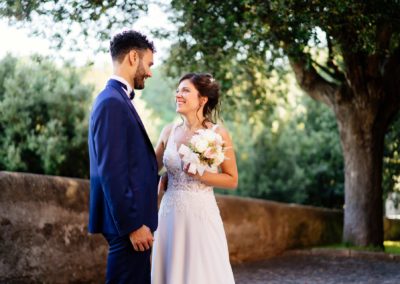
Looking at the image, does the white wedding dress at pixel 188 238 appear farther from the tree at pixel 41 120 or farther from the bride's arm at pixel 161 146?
the tree at pixel 41 120

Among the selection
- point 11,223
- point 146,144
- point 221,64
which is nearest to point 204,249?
point 146,144

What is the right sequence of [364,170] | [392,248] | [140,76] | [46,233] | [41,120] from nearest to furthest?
[140,76], [46,233], [364,170], [392,248], [41,120]

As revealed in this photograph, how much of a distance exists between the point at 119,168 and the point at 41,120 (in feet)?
40.9

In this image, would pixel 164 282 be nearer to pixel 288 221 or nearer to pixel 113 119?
pixel 113 119

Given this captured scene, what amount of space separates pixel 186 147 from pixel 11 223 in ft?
8.52

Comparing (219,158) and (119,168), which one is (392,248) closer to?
(219,158)

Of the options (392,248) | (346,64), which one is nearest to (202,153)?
(346,64)

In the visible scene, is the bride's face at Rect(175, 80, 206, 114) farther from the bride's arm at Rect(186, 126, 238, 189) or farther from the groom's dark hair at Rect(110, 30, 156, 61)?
the groom's dark hair at Rect(110, 30, 156, 61)

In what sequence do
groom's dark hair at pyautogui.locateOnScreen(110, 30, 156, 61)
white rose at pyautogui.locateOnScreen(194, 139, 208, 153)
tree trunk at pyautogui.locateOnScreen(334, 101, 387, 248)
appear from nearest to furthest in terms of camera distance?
groom's dark hair at pyautogui.locateOnScreen(110, 30, 156, 61), white rose at pyautogui.locateOnScreen(194, 139, 208, 153), tree trunk at pyautogui.locateOnScreen(334, 101, 387, 248)

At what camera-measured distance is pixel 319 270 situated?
9.92 metres

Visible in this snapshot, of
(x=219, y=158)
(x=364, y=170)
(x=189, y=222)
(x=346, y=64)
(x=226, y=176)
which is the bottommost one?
(x=189, y=222)

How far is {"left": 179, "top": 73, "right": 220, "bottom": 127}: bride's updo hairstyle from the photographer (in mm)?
5453

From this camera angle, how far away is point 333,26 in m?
9.06

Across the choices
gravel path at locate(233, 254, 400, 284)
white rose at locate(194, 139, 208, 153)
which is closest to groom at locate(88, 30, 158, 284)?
white rose at locate(194, 139, 208, 153)
